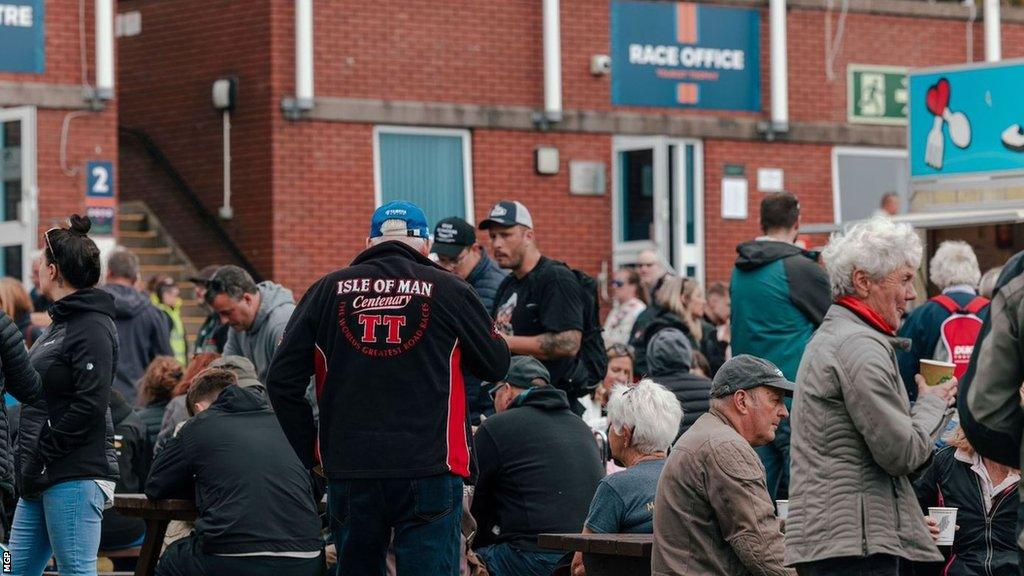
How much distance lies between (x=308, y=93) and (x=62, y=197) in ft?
8.43

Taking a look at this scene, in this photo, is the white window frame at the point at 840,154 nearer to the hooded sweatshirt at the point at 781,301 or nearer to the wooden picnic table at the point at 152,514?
the hooded sweatshirt at the point at 781,301

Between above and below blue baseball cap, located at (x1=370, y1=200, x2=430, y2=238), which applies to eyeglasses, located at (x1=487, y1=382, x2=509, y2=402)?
below

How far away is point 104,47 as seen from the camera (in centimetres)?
1772

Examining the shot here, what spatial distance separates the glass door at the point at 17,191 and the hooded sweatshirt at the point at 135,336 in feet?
14.4

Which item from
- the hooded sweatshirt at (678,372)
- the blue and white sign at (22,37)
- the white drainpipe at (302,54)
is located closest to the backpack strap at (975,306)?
the hooded sweatshirt at (678,372)

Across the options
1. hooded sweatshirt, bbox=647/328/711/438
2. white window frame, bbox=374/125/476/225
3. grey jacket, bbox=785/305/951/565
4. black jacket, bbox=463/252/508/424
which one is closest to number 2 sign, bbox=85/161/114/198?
white window frame, bbox=374/125/476/225

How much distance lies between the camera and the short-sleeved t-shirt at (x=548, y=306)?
9.69 meters

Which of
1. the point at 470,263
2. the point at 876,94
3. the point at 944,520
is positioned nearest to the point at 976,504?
the point at 944,520

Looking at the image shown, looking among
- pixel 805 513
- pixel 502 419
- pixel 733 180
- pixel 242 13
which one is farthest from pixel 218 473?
pixel 733 180

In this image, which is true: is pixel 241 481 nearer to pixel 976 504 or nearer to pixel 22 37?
pixel 976 504

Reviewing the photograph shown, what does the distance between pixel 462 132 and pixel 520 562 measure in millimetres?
11635

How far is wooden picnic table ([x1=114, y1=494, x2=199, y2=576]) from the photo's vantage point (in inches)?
346

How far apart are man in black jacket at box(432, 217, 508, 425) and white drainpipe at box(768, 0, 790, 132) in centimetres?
1091

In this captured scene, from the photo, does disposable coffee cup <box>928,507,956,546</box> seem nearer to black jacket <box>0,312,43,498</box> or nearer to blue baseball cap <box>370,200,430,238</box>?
blue baseball cap <box>370,200,430,238</box>
